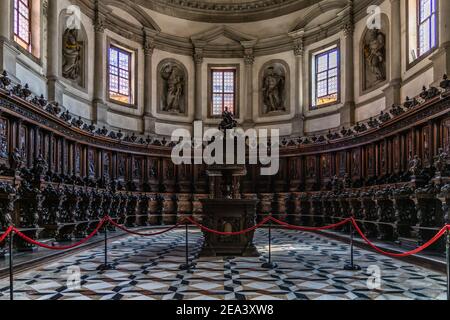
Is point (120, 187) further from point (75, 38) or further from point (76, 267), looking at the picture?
point (76, 267)

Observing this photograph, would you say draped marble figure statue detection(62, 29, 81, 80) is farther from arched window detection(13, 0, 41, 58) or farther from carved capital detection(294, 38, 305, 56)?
carved capital detection(294, 38, 305, 56)

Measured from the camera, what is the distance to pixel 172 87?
22.3m

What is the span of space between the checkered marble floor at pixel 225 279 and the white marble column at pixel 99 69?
10598 millimetres

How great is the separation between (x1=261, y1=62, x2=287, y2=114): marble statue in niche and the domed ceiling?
2.80 metres

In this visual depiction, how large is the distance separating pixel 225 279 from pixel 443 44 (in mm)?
9964

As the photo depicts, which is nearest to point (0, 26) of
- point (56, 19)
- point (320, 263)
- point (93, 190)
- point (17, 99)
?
point (17, 99)

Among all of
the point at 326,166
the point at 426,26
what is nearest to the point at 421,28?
the point at 426,26

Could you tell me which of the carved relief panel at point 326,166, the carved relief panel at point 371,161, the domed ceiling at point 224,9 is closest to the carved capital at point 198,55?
the domed ceiling at point 224,9

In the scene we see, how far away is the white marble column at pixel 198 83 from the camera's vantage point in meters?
22.5

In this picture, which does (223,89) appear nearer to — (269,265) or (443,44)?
(443,44)

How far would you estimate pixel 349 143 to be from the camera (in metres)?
17.3

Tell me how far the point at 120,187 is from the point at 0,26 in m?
7.74

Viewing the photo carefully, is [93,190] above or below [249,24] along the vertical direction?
below

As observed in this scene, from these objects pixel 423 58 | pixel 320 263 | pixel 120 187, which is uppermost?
pixel 423 58
